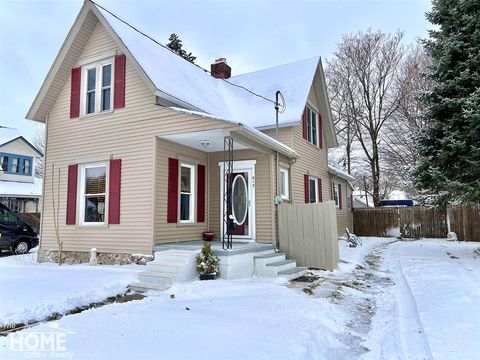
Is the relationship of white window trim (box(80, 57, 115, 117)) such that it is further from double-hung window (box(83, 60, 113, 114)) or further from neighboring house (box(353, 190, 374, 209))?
neighboring house (box(353, 190, 374, 209))

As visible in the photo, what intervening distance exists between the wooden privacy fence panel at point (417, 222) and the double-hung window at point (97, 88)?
53.4 ft

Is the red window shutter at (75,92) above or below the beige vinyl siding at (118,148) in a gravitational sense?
above

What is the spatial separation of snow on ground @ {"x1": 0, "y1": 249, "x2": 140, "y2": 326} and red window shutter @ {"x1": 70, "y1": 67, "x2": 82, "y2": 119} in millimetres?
4752

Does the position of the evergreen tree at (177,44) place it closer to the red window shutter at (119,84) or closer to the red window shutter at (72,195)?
the red window shutter at (119,84)

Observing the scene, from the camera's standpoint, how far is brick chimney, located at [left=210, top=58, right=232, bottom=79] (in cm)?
1585

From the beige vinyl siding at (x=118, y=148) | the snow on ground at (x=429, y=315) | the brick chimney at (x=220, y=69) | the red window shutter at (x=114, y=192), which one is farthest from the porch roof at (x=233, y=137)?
the brick chimney at (x=220, y=69)

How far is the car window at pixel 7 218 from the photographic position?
13635 millimetres

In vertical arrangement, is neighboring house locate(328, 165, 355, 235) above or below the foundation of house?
above

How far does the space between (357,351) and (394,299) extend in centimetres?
276

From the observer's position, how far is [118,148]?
9.65m

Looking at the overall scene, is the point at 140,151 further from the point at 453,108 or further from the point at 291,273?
the point at 453,108

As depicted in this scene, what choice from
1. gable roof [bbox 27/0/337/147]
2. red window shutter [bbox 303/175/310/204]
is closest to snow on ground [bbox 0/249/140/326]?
gable roof [bbox 27/0/337/147]

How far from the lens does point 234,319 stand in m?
4.57

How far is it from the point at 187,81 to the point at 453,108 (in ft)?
27.4
